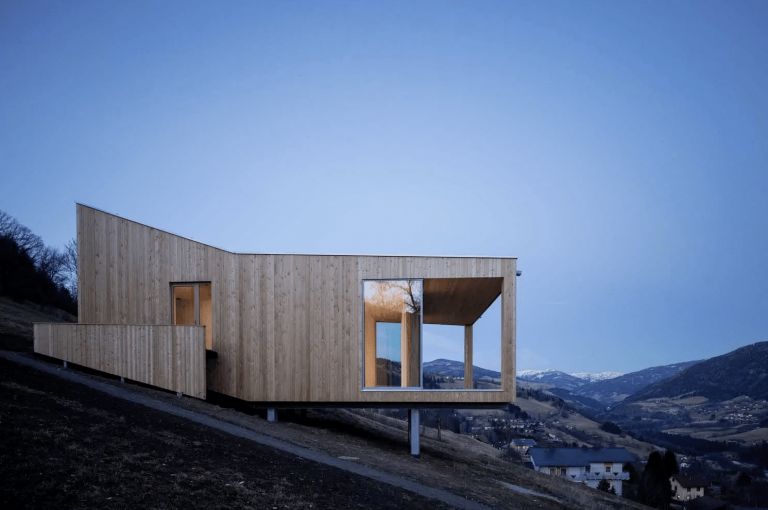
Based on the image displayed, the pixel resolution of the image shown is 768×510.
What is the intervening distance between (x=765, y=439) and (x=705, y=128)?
61.7m

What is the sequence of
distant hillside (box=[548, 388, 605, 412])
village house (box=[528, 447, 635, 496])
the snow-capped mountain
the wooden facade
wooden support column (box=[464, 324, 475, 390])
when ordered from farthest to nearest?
the snow-capped mountain → distant hillside (box=[548, 388, 605, 412]) → village house (box=[528, 447, 635, 496]) → wooden support column (box=[464, 324, 475, 390]) → the wooden facade

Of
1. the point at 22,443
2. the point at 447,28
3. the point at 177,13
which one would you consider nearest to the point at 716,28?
the point at 447,28

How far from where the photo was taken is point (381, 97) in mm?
92000

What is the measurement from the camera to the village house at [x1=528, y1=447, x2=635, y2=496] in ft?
192

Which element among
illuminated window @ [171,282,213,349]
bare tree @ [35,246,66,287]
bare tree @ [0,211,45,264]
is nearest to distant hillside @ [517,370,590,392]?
bare tree @ [35,246,66,287]

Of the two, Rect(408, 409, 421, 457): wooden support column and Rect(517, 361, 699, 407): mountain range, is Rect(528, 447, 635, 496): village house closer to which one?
Rect(408, 409, 421, 457): wooden support column

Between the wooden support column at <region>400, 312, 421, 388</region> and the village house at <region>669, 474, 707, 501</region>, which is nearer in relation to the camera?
the wooden support column at <region>400, 312, 421, 388</region>

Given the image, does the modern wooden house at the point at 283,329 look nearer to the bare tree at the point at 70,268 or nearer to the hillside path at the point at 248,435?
the hillside path at the point at 248,435

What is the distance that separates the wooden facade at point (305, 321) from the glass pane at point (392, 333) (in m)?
0.33

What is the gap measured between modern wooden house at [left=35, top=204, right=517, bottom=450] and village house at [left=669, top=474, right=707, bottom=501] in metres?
63.3

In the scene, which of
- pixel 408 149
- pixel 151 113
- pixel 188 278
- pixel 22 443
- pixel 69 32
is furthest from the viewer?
pixel 408 149

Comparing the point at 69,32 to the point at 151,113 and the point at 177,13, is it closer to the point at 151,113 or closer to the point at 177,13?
the point at 177,13

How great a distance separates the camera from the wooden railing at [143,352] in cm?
1266

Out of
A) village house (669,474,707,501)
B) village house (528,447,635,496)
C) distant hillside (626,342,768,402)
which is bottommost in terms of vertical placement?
distant hillside (626,342,768,402)
